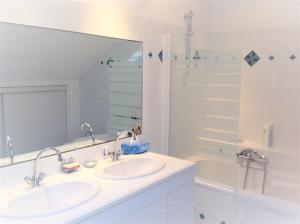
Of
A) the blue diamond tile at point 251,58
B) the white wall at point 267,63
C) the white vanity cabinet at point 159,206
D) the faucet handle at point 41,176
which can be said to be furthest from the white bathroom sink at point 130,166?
the blue diamond tile at point 251,58

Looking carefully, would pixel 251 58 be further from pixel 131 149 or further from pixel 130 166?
pixel 130 166

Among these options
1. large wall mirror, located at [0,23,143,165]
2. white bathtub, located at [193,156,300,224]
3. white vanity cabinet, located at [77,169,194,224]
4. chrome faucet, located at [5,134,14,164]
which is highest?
large wall mirror, located at [0,23,143,165]

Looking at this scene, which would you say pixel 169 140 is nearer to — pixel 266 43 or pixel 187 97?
pixel 187 97

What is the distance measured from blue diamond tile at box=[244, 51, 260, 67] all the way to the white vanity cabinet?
1442 mm

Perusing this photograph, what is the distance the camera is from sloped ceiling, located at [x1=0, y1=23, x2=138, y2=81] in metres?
1.57

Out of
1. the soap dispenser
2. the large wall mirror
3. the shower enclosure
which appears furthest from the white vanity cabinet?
the shower enclosure

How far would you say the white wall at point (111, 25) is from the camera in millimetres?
1561

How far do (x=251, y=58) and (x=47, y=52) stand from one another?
196 cm

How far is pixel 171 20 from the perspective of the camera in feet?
8.48

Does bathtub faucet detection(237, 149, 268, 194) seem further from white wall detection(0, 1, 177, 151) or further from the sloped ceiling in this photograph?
the sloped ceiling

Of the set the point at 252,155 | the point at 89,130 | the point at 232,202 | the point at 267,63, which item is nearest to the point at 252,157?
the point at 252,155

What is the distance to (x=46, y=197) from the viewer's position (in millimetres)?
1500

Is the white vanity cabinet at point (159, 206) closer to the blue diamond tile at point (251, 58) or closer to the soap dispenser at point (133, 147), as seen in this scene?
the soap dispenser at point (133, 147)

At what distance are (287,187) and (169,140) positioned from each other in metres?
1.16
